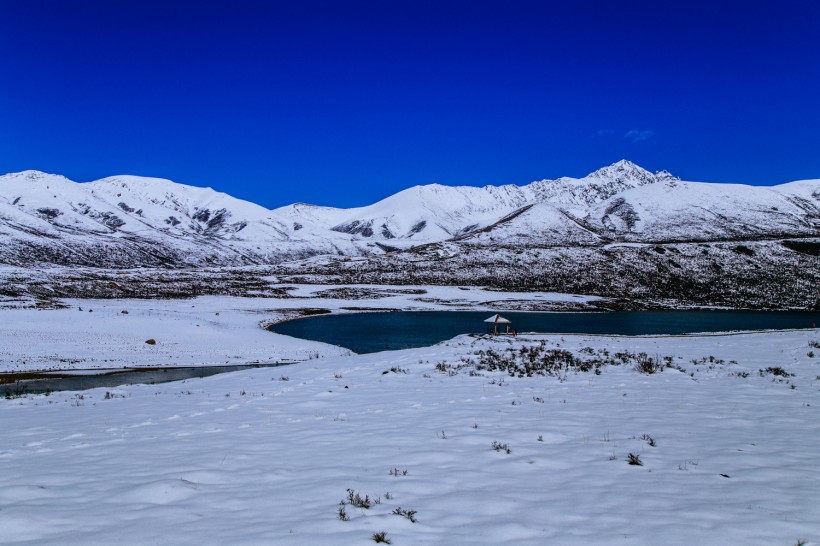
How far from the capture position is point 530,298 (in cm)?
9675

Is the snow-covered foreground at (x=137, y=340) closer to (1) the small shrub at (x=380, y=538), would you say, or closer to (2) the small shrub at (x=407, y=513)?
(2) the small shrub at (x=407, y=513)

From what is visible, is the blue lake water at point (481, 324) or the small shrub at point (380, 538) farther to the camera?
the blue lake water at point (481, 324)

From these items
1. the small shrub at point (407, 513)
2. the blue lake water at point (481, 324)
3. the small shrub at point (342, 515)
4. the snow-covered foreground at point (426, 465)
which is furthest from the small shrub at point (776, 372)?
the blue lake water at point (481, 324)

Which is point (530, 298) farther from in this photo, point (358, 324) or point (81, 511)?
point (81, 511)

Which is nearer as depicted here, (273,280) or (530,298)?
(530,298)

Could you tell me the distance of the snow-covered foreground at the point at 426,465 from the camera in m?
5.62

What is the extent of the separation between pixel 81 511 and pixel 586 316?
76246mm

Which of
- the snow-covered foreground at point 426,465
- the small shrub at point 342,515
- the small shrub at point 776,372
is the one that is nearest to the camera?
the snow-covered foreground at point 426,465

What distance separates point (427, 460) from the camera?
8.38 metres

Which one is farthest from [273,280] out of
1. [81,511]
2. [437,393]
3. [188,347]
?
[81,511]

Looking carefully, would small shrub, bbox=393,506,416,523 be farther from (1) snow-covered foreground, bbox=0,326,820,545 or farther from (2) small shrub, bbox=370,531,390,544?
(2) small shrub, bbox=370,531,390,544

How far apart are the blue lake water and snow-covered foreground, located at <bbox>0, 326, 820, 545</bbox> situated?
2775 cm

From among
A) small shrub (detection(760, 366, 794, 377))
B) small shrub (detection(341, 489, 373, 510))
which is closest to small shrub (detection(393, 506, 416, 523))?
small shrub (detection(341, 489, 373, 510))

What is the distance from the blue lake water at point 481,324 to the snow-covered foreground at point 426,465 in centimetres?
A: 2775
